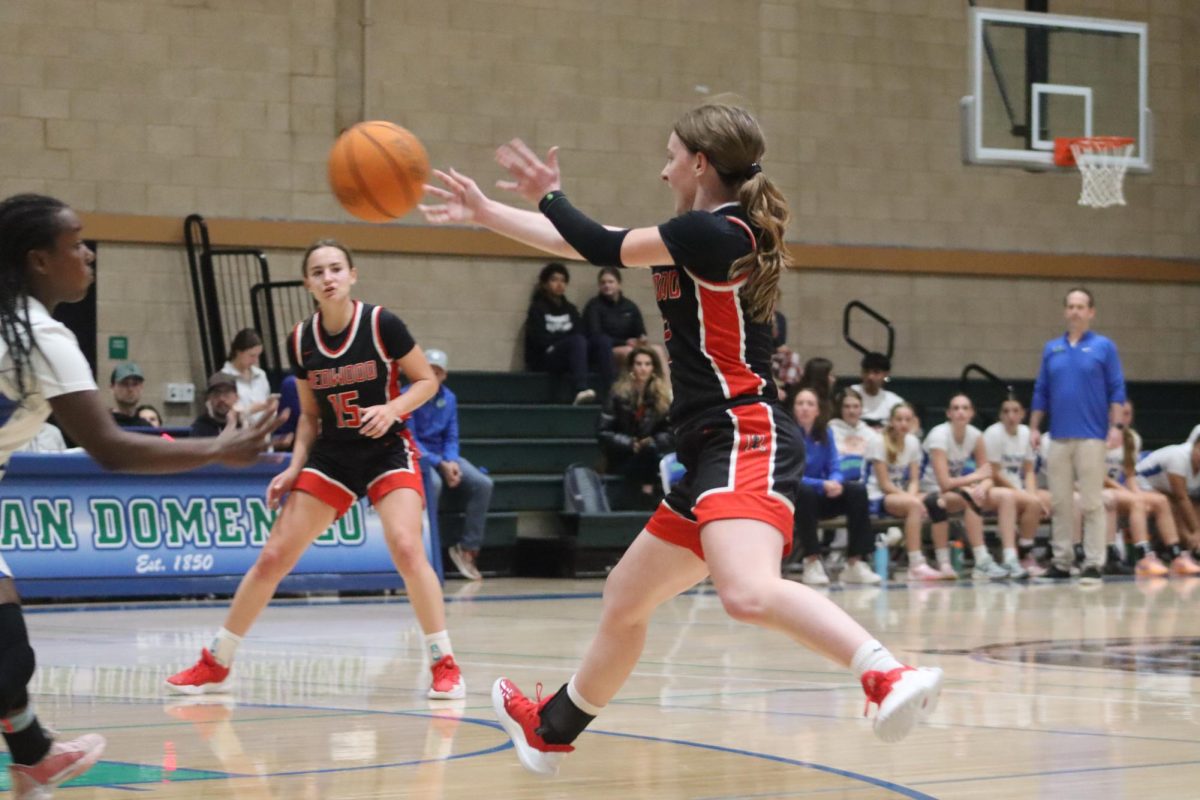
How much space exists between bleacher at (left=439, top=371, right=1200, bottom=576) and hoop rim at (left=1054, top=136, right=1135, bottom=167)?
171 inches

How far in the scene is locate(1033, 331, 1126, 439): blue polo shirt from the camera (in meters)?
13.1

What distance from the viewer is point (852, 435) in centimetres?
1390

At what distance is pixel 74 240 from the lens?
168 inches

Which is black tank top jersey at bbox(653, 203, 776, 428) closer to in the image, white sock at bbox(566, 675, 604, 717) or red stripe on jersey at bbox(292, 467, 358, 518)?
white sock at bbox(566, 675, 604, 717)

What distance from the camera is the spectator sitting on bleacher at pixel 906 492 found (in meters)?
13.9

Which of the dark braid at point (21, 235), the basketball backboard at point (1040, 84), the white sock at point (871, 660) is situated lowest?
the white sock at point (871, 660)

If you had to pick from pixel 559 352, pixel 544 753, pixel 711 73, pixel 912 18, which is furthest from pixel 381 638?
pixel 912 18

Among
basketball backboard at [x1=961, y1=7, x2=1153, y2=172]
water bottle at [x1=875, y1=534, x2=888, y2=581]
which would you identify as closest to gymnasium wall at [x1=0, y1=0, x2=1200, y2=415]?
water bottle at [x1=875, y1=534, x2=888, y2=581]

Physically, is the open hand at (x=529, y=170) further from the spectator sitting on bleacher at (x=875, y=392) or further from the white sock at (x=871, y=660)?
the spectator sitting on bleacher at (x=875, y=392)

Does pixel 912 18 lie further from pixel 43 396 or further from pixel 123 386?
pixel 43 396

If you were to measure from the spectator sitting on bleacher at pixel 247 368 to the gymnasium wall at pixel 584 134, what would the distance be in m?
1.79

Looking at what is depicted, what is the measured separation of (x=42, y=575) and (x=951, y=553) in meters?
7.96

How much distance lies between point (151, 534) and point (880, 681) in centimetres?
856

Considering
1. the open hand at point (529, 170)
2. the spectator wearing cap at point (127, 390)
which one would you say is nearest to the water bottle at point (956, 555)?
the spectator wearing cap at point (127, 390)
